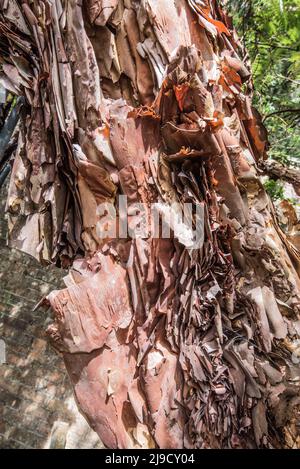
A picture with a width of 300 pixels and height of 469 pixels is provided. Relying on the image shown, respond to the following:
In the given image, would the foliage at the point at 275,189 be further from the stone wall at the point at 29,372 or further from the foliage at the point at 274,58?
the stone wall at the point at 29,372

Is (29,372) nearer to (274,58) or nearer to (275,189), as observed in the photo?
(275,189)

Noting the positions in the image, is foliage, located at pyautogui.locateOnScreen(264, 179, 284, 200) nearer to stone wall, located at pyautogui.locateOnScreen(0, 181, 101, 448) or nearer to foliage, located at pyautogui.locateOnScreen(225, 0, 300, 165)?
foliage, located at pyautogui.locateOnScreen(225, 0, 300, 165)

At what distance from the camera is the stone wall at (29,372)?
201cm

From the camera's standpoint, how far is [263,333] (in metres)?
0.77

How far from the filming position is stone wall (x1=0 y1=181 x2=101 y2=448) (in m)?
2.01

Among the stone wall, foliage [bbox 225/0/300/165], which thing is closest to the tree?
foliage [bbox 225/0/300/165]

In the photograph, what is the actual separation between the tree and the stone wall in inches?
52.3

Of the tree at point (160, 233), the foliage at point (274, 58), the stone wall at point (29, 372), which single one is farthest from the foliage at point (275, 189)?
the stone wall at point (29, 372)

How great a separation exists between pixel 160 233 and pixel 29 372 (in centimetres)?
162

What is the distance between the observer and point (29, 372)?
209 centimetres

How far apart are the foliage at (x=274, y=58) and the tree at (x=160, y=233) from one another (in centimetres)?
100

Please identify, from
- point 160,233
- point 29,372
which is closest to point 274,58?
point 160,233
